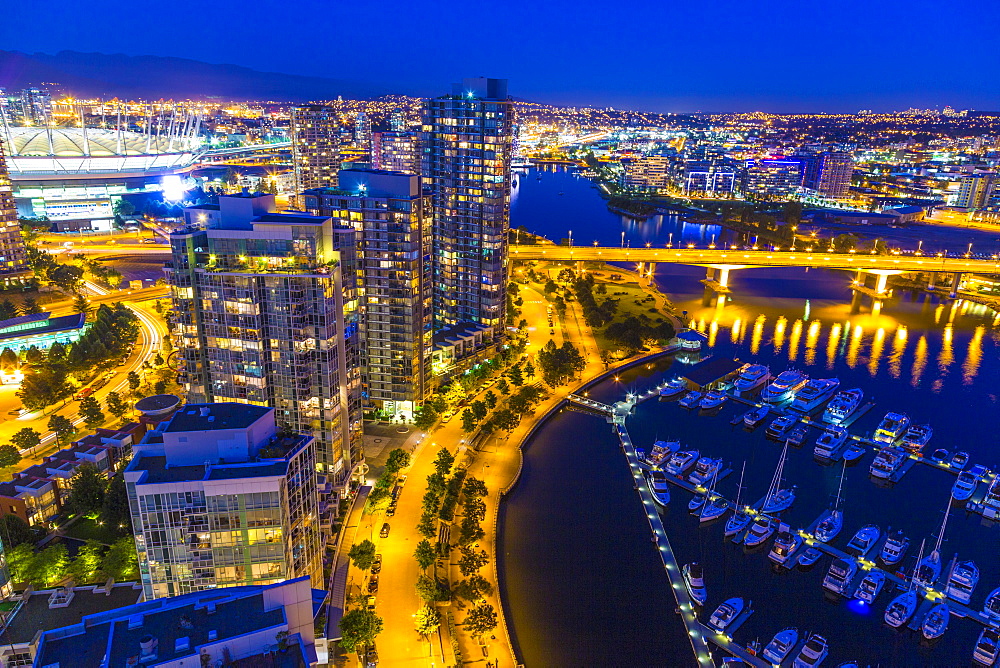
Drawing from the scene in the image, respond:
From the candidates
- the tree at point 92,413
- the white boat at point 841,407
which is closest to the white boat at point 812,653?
the white boat at point 841,407

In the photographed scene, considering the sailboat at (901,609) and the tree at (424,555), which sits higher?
the tree at (424,555)

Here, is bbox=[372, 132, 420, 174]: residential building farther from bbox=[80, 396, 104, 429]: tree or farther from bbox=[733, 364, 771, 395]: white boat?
bbox=[80, 396, 104, 429]: tree

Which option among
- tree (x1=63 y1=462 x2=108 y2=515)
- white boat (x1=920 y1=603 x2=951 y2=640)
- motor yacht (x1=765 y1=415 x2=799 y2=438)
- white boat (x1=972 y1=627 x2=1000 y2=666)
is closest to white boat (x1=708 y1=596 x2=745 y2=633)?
white boat (x1=920 y1=603 x2=951 y2=640)

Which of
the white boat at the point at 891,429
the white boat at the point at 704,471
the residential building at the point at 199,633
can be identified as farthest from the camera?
the white boat at the point at 891,429

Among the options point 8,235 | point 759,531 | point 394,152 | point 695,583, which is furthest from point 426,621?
point 394,152

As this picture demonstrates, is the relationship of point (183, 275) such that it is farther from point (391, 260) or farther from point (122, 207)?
point (122, 207)

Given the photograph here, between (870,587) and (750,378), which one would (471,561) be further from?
(750,378)

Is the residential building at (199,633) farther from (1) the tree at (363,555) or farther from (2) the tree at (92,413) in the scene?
(2) the tree at (92,413)

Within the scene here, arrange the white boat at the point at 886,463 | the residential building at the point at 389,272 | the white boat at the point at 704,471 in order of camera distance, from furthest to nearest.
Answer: the white boat at the point at 886,463, the residential building at the point at 389,272, the white boat at the point at 704,471
